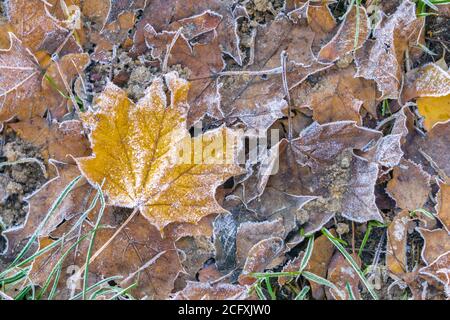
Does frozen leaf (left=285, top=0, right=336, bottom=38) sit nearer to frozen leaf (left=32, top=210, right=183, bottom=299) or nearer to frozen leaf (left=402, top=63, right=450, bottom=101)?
frozen leaf (left=402, top=63, right=450, bottom=101)

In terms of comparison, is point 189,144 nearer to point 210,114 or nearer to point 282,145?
point 210,114

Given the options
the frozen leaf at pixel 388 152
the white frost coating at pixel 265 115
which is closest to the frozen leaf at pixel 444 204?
the frozen leaf at pixel 388 152

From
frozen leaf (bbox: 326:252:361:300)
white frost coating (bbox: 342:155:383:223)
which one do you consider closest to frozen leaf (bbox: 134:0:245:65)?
white frost coating (bbox: 342:155:383:223)

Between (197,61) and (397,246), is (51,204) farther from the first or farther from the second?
(397,246)

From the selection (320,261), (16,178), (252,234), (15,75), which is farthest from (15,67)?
(320,261)
